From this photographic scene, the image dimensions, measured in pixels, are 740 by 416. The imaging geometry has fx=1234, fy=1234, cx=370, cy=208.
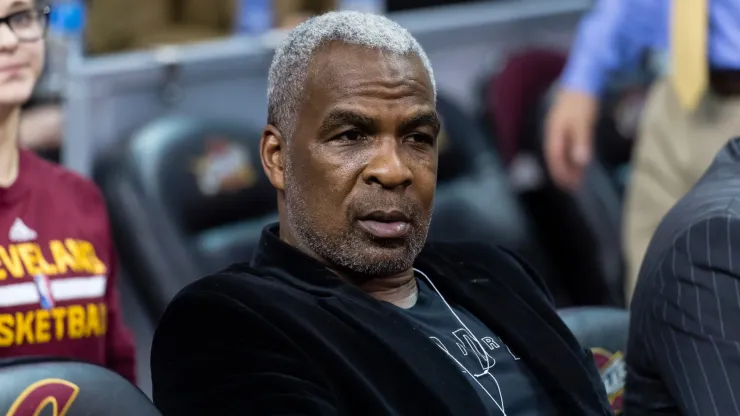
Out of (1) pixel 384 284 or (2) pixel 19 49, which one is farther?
(2) pixel 19 49

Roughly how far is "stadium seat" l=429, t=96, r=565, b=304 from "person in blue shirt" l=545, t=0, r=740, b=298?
346mm

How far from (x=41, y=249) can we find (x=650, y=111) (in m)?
1.62

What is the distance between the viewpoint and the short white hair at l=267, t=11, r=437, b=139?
1.70 metres

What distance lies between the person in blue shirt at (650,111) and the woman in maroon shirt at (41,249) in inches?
47.8

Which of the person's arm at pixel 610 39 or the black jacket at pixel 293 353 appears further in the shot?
the person's arm at pixel 610 39

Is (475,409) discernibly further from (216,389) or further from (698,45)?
(698,45)

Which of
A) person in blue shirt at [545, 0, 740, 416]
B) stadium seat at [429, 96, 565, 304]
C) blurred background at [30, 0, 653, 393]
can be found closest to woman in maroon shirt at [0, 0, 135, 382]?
blurred background at [30, 0, 653, 393]

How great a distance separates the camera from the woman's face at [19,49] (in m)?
2.11

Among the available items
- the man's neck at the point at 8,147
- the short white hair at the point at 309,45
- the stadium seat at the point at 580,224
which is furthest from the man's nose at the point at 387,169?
the stadium seat at the point at 580,224

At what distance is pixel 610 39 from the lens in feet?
10.4

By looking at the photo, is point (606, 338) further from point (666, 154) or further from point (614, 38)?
point (614, 38)

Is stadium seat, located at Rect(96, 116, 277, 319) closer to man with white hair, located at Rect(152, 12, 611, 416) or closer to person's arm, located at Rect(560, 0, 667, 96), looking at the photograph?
person's arm, located at Rect(560, 0, 667, 96)

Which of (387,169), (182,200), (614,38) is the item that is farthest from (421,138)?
(614,38)

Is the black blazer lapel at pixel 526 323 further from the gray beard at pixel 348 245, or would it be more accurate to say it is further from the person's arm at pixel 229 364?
the person's arm at pixel 229 364
